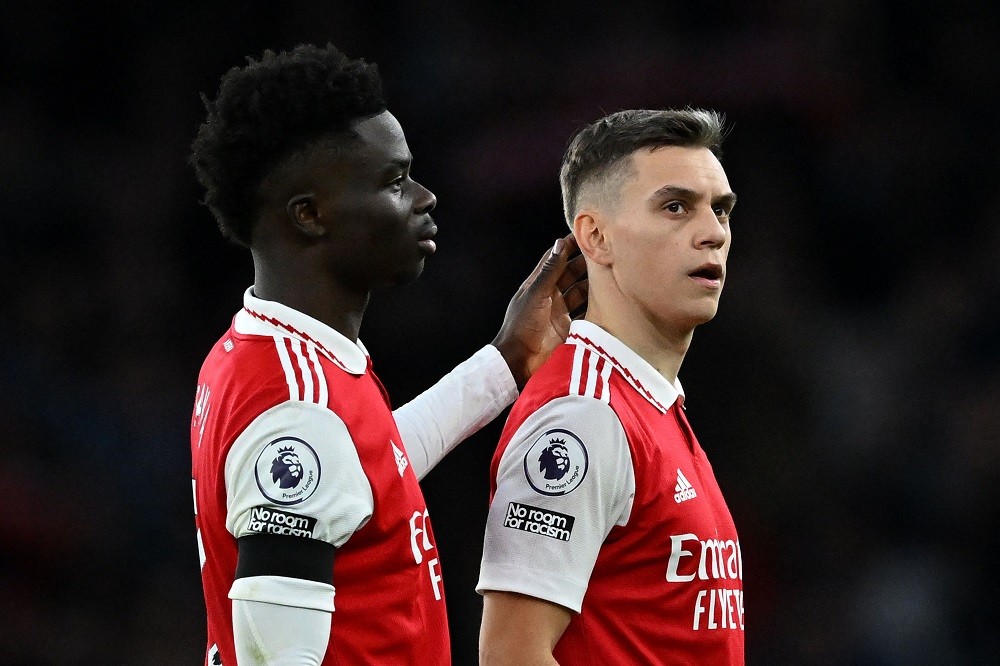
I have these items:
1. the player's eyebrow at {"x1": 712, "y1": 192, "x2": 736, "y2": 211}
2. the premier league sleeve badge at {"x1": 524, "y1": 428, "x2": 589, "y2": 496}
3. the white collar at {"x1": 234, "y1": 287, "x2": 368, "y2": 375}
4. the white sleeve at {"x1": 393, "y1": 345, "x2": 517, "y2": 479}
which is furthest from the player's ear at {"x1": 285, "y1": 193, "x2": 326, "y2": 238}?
the player's eyebrow at {"x1": 712, "y1": 192, "x2": 736, "y2": 211}

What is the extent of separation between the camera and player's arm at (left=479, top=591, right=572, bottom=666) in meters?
2.64

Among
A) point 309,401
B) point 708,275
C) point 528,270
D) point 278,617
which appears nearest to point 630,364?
point 708,275

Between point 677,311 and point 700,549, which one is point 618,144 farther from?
point 700,549

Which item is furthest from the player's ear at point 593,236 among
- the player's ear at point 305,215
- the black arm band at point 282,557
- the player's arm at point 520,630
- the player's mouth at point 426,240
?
the black arm band at point 282,557

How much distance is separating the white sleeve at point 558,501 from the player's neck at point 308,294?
17.6 inches

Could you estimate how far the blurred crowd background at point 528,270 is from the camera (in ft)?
22.3

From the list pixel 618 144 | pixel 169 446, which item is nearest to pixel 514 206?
pixel 169 446

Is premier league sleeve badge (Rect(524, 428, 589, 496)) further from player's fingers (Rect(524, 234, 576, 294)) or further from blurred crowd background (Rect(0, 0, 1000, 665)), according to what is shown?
blurred crowd background (Rect(0, 0, 1000, 665))

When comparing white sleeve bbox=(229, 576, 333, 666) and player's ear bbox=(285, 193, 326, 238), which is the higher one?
player's ear bbox=(285, 193, 326, 238)

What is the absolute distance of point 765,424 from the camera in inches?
283

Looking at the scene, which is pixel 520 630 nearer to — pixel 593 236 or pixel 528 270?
pixel 593 236

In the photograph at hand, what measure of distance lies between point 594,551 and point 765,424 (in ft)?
15.2

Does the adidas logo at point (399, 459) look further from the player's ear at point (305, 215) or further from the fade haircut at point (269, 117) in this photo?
the fade haircut at point (269, 117)

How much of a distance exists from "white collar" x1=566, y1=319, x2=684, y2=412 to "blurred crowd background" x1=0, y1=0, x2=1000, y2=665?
12.9 feet
